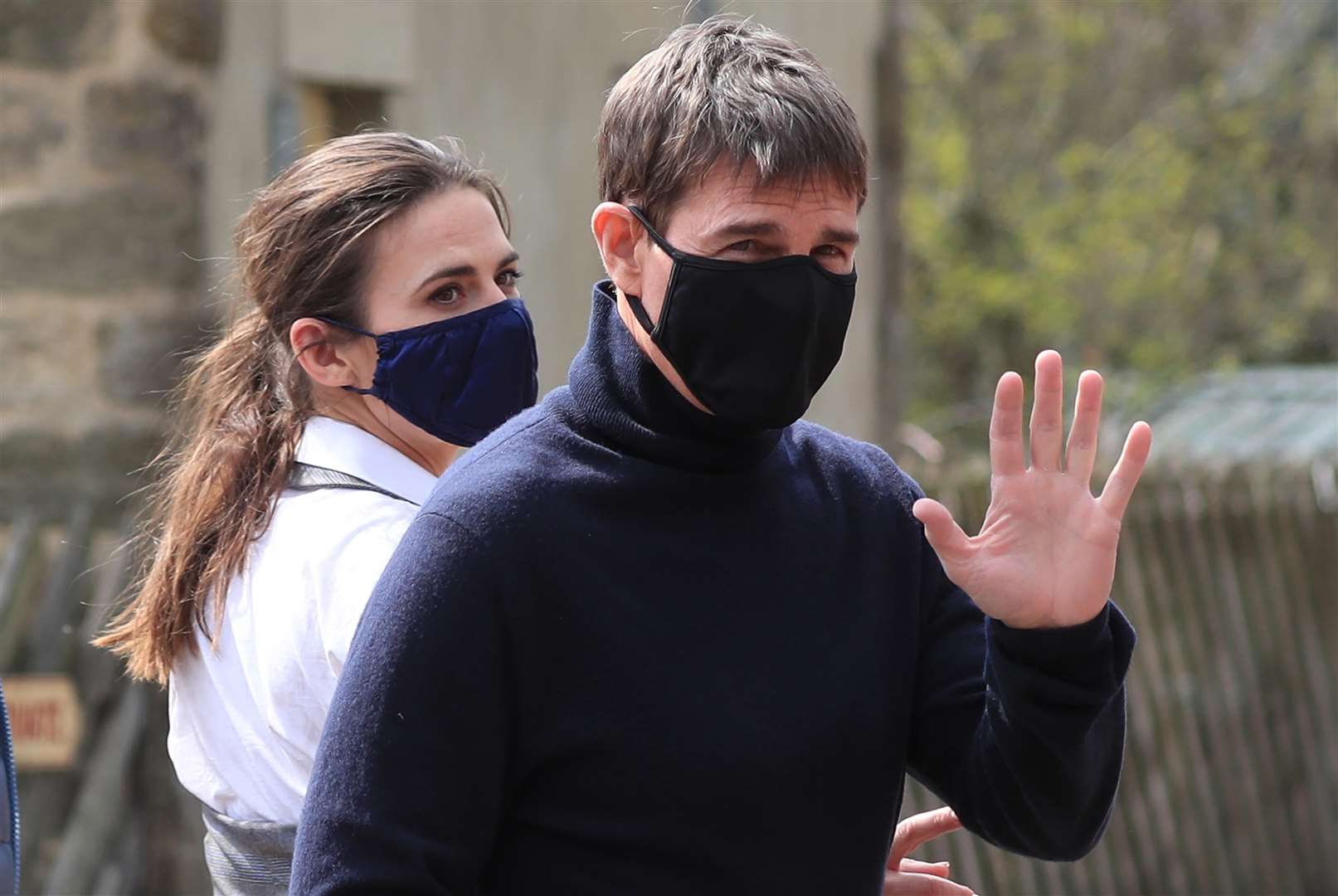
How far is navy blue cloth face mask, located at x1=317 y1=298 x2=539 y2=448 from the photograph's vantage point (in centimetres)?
237

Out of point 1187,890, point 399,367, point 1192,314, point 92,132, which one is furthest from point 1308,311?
point 399,367

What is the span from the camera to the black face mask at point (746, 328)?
1725 millimetres

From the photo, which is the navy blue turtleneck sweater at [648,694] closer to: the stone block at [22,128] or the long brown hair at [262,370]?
the long brown hair at [262,370]

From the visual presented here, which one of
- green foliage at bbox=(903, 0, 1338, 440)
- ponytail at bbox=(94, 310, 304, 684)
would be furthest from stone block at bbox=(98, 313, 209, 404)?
green foliage at bbox=(903, 0, 1338, 440)

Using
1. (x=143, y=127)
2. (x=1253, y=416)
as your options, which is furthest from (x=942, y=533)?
(x=1253, y=416)

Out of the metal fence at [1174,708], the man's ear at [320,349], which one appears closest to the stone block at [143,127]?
the metal fence at [1174,708]

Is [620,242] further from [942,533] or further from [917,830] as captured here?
[917,830]

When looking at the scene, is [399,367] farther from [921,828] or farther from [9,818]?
[921,828]

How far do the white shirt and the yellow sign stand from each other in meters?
2.15

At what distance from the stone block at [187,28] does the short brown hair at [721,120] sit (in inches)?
118

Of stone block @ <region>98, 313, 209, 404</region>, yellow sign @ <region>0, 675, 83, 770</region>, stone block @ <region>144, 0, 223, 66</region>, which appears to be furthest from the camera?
stone block @ <region>144, 0, 223, 66</region>

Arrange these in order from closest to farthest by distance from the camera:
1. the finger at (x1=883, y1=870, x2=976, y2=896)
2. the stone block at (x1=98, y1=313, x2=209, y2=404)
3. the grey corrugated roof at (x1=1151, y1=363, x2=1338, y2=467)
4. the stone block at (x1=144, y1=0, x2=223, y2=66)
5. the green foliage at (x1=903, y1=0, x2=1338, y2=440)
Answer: the finger at (x1=883, y1=870, x2=976, y2=896) < the stone block at (x1=98, y1=313, x2=209, y2=404) < the stone block at (x1=144, y1=0, x2=223, y2=66) < the grey corrugated roof at (x1=1151, y1=363, x2=1338, y2=467) < the green foliage at (x1=903, y1=0, x2=1338, y2=440)

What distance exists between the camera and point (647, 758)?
1.64 meters

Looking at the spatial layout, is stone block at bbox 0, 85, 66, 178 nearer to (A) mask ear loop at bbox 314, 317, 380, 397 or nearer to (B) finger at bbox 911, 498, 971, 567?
(A) mask ear loop at bbox 314, 317, 380, 397
